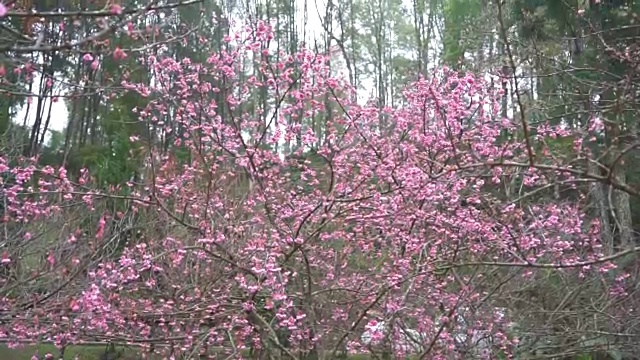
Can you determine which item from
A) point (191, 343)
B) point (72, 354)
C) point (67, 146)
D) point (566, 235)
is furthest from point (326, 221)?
point (67, 146)

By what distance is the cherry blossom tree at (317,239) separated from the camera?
595cm

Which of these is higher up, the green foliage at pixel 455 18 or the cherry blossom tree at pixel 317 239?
the green foliage at pixel 455 18

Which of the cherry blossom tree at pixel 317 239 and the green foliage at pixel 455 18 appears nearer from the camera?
the cherry blossom tree at pixel 317 239

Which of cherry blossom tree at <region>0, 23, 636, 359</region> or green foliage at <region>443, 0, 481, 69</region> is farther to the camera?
green foliage at <region>443, 0, 481, 69</region>

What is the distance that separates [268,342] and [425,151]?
2320 millimetres

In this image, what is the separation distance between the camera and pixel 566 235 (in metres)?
7.59

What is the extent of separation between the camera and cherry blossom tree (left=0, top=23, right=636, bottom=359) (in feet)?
19.5

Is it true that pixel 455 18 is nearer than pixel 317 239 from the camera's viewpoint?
No

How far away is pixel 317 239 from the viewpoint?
6969mm

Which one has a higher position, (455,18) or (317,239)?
(455,18)

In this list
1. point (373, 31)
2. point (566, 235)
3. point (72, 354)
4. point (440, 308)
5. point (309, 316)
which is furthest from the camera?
point (373, 31)

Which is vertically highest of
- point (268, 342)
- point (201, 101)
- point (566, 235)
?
point (201, 101)

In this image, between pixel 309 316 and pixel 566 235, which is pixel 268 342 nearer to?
pixel 309 316

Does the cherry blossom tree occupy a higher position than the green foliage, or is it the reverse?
the green foliage
